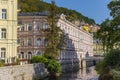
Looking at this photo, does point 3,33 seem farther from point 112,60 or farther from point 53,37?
point 112,60

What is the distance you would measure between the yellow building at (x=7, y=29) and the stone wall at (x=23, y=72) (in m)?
5.76

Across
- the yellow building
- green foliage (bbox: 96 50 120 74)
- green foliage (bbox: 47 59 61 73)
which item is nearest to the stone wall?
green foliage (bbox: 47 59 61 73)

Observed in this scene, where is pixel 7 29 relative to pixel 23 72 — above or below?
above

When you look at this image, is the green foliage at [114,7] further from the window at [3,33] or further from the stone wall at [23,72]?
the window at [3,33]

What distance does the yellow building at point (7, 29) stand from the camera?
63.3 metres

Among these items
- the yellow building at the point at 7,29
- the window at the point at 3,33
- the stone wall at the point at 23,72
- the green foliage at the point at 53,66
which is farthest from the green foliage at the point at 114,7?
the window at the point at 3,33

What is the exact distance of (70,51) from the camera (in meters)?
105

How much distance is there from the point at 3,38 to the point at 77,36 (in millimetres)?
56875

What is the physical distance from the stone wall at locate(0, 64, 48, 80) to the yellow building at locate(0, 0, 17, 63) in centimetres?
576

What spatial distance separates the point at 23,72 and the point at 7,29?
1820cm

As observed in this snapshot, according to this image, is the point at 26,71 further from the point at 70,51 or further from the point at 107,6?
the point at 70,51

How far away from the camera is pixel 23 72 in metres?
46.8

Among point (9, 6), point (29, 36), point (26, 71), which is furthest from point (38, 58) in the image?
point (29, 36)

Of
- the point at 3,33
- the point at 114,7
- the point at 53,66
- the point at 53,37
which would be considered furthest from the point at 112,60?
the point at 53,37
